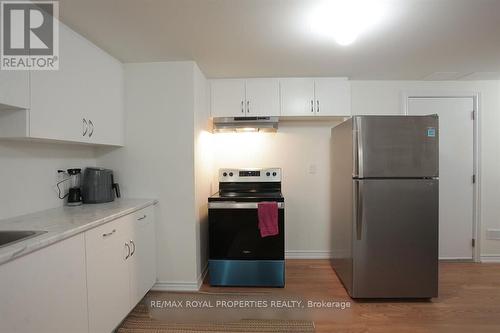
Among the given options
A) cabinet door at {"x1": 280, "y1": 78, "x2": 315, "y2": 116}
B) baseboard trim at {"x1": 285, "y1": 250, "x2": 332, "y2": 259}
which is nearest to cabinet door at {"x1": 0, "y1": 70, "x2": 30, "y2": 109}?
cabinet door at {"x1": 280, "y1": 78, "x2": 315, "y2": 116}

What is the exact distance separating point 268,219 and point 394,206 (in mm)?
1074

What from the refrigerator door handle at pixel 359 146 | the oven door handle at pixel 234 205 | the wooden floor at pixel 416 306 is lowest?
the wooden floor at pixel 416 306

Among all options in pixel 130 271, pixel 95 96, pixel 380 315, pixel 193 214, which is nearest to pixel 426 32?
pixel 380 315

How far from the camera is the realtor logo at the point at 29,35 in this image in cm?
133

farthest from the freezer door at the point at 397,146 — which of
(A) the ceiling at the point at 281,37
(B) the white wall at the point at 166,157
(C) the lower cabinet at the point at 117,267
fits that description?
(C) the lower cabinet at the point at 117,267

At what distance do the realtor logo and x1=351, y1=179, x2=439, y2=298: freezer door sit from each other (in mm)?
2355

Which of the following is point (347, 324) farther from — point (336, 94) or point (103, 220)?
point (336, 94)

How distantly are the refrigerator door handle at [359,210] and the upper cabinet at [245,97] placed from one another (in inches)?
46.1

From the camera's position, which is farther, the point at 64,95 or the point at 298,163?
the point at 298,163

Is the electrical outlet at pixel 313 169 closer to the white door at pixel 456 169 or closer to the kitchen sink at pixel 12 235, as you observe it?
the white door at pixel 456 169

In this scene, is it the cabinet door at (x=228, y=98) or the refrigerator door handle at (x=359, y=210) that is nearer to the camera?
the refrigerator door handle at (x=359, y=210)

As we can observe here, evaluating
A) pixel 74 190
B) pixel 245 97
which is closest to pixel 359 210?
pixel 245 97

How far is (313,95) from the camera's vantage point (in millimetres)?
2721

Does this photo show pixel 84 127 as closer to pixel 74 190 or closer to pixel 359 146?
pixel 74 190
